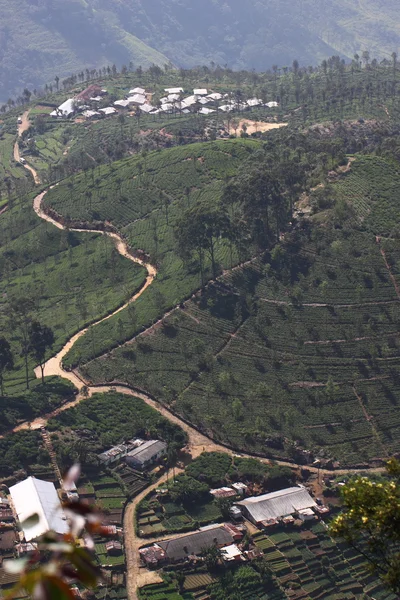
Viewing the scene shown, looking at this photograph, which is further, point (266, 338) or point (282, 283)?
point (282, 283)

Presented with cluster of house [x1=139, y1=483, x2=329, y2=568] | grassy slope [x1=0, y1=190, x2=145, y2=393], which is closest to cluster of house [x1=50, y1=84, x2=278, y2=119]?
grassy slope [x1=0, y1=190, x2=145, y2=393]

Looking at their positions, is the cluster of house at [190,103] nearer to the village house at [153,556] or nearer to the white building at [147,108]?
the white building at [147,108]

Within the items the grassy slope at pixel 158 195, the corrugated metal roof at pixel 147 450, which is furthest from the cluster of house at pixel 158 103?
the corrugated metal roof at pixel 147 450

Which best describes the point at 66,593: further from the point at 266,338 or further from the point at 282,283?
the point at 282,283

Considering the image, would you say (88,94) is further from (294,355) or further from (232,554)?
(232,554)

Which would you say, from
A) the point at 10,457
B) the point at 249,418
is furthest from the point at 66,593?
the point at 249,418

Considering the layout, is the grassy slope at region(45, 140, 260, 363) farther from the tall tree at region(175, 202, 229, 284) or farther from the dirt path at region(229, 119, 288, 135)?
the dirt path at region(229, 119, 288, 135)
